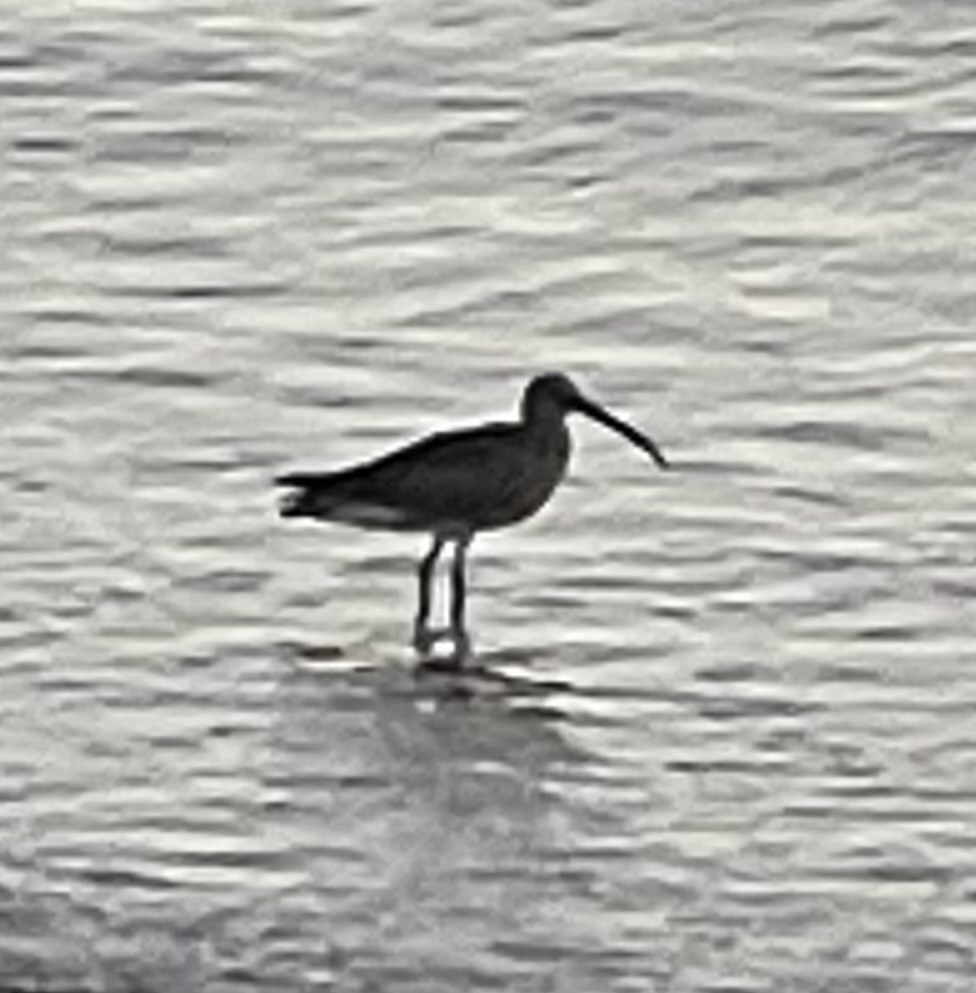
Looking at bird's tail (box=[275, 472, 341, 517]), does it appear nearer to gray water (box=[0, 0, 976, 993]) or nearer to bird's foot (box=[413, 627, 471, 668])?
gray water (box=[0, 0, 976, 993])

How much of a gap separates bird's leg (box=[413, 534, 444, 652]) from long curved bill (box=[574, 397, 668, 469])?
1.88ft

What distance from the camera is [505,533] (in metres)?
15.7

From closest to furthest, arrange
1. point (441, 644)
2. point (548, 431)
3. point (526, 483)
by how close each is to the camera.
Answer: point (441, 644)
point (526, 483)
point (548, 431)

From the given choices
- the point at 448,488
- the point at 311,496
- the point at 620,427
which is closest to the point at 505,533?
the point at 620,427

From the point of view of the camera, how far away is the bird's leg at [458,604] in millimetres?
14648

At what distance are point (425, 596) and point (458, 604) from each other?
14cm

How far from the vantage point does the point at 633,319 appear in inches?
681

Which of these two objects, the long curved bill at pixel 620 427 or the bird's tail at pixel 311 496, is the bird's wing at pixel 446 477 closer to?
the bird's tail at pixel 311 496

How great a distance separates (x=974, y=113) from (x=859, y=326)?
2276 mm

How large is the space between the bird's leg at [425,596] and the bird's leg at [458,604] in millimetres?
59

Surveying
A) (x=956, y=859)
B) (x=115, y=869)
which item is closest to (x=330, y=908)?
(x=115, y=869)

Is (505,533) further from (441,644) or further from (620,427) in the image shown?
(441,644)

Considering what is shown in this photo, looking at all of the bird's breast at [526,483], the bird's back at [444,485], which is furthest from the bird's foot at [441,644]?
the bird's breast at [526,483]

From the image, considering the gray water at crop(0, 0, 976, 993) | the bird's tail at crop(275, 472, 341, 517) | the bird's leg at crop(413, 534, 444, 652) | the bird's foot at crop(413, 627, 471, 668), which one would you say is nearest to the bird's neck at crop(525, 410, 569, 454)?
the gray water at crop(0, 0, 976, 993)
